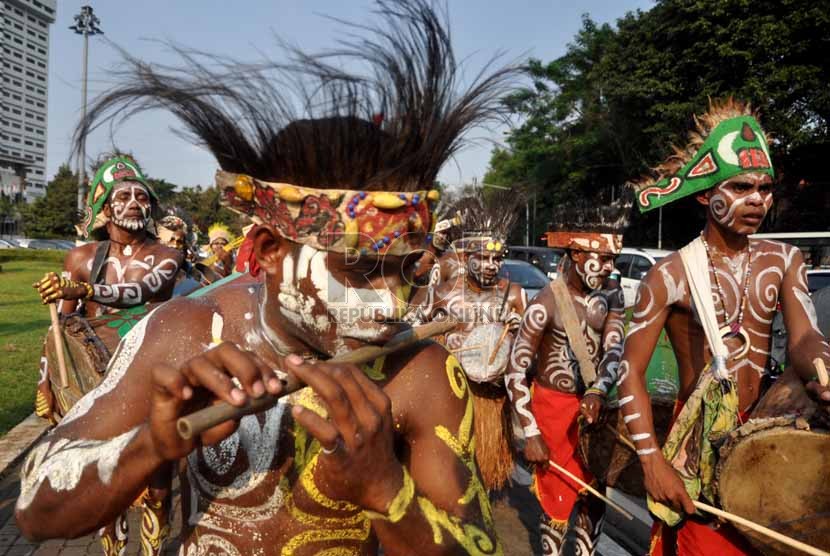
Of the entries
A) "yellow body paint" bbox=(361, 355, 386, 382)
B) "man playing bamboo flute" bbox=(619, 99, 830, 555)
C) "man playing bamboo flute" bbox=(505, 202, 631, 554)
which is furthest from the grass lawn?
"man playing bamboo flute" bbox=(619, 99, 830, 555)

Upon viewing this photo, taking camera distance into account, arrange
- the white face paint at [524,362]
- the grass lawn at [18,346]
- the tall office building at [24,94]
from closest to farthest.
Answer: the white face paint at [524,362] → the grass lawn at [18,346] → the tall office building at [24,94]

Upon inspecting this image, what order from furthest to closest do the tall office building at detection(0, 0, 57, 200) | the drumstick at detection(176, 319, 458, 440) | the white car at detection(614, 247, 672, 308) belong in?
the tall office building at detection(0, 0, 57, 200) < the white car at detection(614, 247, 672, 308) < the drumstick at detection(176, 319, 458, 440)

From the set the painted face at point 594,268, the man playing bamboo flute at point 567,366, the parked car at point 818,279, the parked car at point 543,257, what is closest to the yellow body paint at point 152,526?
the man playing bamboo flute at point 567,366

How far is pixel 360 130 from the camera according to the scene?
2.10 m

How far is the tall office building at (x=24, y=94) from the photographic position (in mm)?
101125

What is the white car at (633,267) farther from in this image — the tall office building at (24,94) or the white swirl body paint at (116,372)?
the tall office building at (24,94)

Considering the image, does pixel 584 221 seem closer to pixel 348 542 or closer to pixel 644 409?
pixel 644 409

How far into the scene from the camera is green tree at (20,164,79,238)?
56.7 meters

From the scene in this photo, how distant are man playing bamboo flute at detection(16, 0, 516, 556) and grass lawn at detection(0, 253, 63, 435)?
6.93 meters

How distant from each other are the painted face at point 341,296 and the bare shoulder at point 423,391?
0.25m

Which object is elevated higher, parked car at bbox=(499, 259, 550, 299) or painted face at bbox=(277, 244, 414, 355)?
painted face at bbox=(277, 244, 414, 355)

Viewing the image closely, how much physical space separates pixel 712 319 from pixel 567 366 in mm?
1856

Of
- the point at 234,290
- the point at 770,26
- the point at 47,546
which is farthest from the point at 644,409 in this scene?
the point at 770,26

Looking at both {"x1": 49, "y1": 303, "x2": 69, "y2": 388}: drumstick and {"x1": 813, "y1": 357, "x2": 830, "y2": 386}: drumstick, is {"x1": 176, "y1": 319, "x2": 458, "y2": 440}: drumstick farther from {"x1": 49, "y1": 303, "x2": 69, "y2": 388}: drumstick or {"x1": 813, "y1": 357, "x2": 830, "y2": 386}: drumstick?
{"x1": 49, "y1": 303, "x2": 69, "y2": 388}: drumstick
